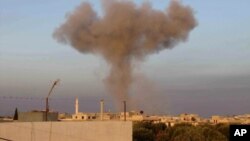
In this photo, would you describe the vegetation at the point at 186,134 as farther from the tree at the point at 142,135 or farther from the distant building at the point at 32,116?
Result: the distant building at the point at 32,116

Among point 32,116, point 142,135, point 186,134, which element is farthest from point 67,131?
point 142,135

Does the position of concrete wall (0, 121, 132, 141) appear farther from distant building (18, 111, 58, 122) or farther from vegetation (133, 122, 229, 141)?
vegetation (133, 122, 229, 141)

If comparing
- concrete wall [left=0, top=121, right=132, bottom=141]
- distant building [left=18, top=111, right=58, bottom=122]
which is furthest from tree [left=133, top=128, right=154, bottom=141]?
concrete wall [left=0, top=121, right=132, bottom=141]

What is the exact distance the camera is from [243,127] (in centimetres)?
1196

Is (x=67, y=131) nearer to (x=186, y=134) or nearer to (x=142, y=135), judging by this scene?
(x=186, y=134)

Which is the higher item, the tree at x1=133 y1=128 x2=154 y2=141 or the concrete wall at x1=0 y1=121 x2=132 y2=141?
the concrete wall at x1=0 y1=121 x2=132 y2=141

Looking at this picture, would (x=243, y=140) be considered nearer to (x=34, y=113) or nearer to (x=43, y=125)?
(x=43, y=125)

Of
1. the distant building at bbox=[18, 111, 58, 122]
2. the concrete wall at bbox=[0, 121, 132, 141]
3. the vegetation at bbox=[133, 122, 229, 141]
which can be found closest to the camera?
the concrete wall at bbox=[0, 121, 132, 141]

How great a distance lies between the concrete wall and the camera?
74.0ft

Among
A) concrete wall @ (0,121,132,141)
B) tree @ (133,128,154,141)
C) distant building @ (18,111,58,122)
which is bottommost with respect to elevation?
tree @ (133,128,154,141)

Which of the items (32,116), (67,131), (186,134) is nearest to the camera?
(67,131)

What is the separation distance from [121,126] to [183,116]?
136229 millimetres

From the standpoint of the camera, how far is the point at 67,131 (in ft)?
80.4

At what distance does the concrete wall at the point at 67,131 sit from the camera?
74.0 ft
